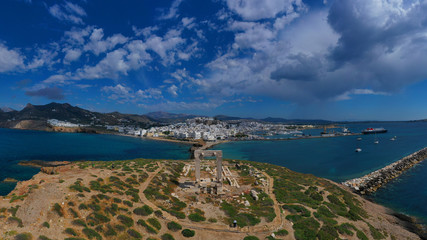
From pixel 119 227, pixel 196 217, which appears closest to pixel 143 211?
pixel 119 227

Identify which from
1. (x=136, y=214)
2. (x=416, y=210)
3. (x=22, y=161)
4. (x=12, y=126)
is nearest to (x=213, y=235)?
(x=136, y=214)

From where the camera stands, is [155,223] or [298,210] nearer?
[155,223]

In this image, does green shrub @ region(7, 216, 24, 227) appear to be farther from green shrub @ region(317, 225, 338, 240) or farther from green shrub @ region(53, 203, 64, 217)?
green shrub @ region(317, 225, 338, 240)

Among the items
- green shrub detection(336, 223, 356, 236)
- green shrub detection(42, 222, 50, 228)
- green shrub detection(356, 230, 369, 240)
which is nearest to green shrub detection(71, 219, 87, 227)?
green shrub detection(42, 222, 50, 228)

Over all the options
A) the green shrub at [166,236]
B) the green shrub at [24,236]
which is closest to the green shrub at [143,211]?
the green shrub at [166,236]

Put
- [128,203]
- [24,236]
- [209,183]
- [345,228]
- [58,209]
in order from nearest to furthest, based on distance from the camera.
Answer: [24,236], [58,209], [128,203], [345,228], [209,183]

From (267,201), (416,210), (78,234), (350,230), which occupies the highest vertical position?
(78,234)

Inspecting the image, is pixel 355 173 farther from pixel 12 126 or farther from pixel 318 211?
pixel 12 126

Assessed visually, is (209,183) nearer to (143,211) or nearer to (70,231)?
(143,211)
